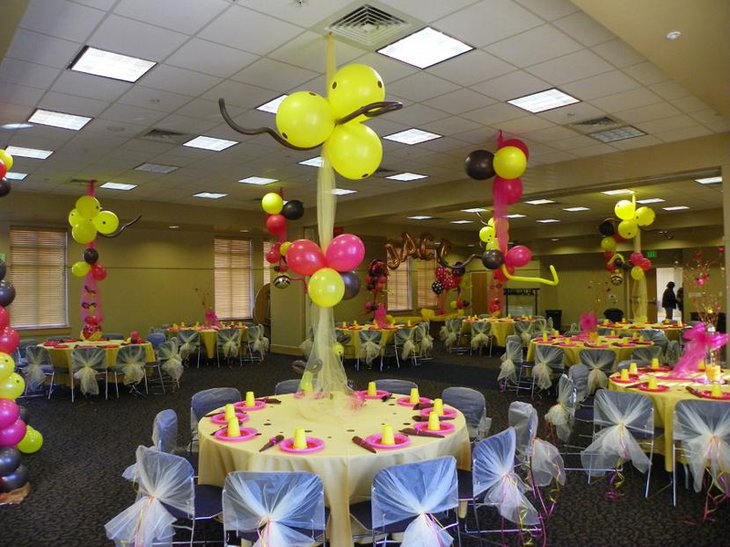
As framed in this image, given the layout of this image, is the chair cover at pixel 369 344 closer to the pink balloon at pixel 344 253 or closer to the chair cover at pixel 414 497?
the pink balloon at pixel 344 253

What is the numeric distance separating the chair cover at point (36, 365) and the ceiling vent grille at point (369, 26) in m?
6.79

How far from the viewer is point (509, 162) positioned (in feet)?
21.7

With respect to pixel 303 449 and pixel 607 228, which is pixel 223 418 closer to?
pixel 303 449

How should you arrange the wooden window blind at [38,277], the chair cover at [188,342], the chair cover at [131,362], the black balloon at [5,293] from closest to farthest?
1. the black balloon at [5,293]
2. the chair cover at [131,362]
3. the chair cover at [188,342]
4. the wooden window blind at [38,277]

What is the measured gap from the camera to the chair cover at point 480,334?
12.4 metres

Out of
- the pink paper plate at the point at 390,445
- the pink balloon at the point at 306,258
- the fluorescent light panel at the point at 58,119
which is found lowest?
the pink paper plate at the point at 390,445

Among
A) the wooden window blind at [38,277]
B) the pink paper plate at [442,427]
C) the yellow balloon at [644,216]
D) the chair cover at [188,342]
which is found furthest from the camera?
the wooden window blind at [38,277]

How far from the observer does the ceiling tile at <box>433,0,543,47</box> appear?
390cm

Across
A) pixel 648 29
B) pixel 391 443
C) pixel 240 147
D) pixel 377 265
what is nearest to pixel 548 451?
pixel 391 443

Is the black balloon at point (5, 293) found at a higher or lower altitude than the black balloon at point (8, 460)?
higher

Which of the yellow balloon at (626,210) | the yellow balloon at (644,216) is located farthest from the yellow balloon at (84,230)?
the yellow balloon at (644,216)

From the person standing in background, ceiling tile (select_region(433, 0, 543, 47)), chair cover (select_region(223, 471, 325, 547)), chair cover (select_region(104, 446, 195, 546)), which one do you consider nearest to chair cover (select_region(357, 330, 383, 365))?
ceiling tile (select_region(433, 0, 543, 47))

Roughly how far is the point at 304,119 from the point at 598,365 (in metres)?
4.97

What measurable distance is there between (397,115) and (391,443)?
167 inches
